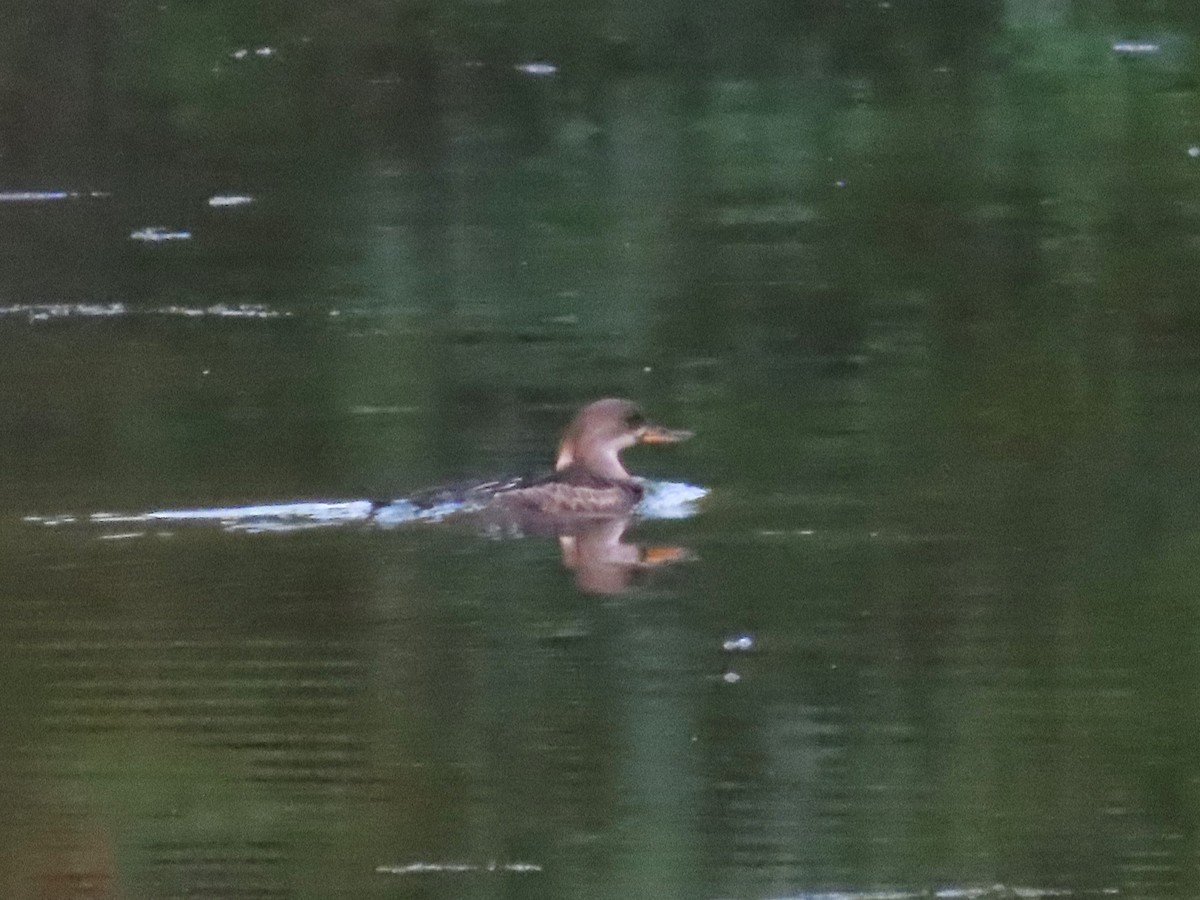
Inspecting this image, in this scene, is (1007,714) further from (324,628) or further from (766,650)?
(324,628)

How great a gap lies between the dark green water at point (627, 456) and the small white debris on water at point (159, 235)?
0.21 meters

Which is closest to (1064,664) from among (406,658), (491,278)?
(406,658)

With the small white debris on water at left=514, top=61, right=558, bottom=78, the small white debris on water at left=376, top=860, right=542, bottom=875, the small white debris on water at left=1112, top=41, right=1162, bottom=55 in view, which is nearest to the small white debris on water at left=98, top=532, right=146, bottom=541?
the small white debris on water at left=376, top=860, right=542, bottom=875

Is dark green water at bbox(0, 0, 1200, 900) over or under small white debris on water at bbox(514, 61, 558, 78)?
under

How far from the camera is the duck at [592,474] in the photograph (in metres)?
9.10

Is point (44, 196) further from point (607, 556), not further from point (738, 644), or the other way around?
point (738, 644)

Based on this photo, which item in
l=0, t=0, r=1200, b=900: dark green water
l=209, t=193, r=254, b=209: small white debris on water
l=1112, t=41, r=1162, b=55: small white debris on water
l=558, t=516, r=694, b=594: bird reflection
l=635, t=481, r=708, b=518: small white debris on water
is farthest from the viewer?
l=1112, t=41, r=1162, b=55: small white debris on water

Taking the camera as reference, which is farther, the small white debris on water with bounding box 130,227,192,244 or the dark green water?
the small white debris on water with bounding box 130,227,192,244

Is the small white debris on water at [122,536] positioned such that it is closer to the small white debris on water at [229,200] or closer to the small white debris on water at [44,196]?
the small white debris on water at [229,200]

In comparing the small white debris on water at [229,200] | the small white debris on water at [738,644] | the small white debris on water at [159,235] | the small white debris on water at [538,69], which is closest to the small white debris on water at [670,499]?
the small white debris on water at [738,644]

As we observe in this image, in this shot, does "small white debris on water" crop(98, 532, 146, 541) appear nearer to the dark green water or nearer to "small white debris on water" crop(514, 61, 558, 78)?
the dark green water

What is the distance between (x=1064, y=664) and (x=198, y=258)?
7.45 metres

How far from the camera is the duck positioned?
910 cm

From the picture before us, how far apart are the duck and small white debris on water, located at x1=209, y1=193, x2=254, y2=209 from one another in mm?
5990
